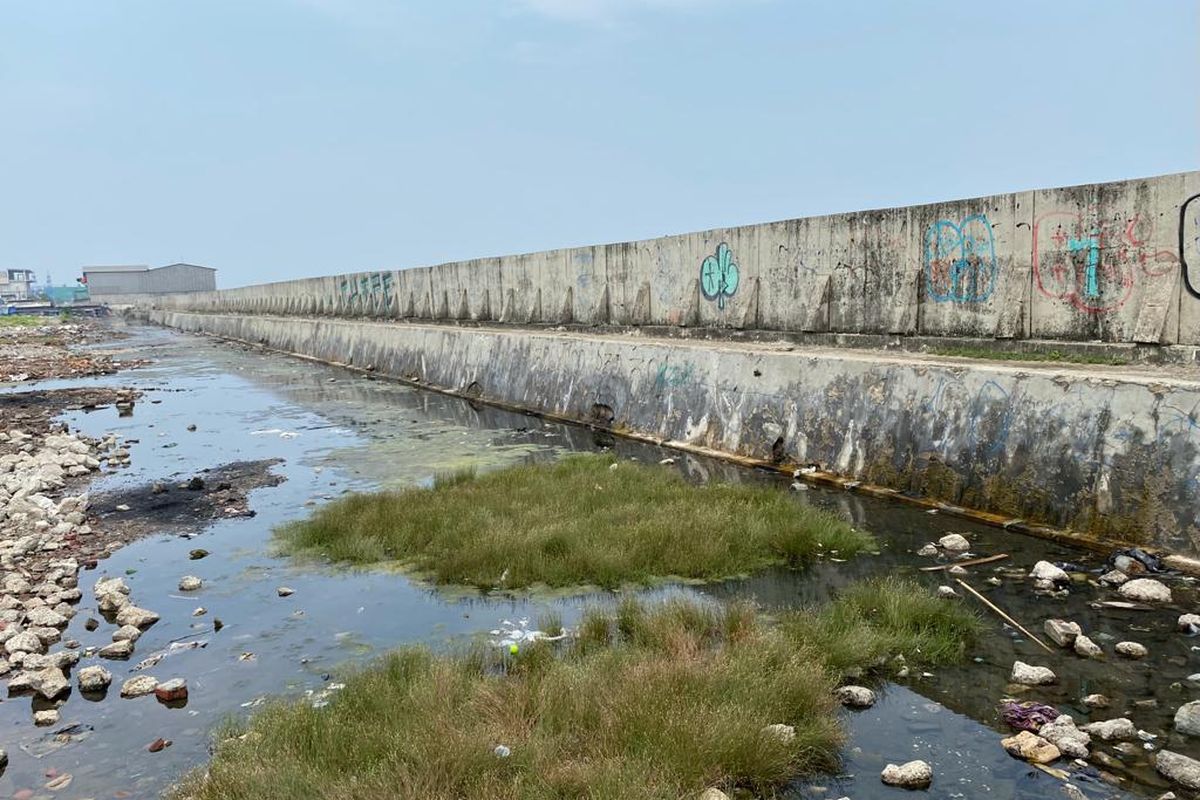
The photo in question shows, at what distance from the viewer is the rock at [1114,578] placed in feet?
18.4

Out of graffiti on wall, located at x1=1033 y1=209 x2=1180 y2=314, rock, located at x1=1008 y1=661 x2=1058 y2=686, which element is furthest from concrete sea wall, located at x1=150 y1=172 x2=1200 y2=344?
rock, located at x1=1008 y1=661 x2=1058 y2=686

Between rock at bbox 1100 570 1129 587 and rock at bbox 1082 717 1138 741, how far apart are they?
1975 millimetres

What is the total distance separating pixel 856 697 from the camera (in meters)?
4.37

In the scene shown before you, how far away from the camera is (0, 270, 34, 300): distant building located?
393 feet

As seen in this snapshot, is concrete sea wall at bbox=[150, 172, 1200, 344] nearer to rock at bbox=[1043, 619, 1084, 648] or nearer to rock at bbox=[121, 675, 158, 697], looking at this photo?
rock at bbox=[1043, 619, 1084, 648]

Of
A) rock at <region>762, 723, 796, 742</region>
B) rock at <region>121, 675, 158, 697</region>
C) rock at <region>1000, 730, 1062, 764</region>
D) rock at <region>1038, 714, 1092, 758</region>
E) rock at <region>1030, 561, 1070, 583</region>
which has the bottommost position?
rock at <region>121, 675, 158, 697</region>

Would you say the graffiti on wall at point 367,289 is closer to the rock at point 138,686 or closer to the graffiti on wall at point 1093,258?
the graffiti on wall at point 1093,258

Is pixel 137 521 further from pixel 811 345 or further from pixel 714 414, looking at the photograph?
pixel 811 345

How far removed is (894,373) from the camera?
860 cm

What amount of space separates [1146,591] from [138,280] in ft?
394

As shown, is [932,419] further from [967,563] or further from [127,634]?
[127,634]

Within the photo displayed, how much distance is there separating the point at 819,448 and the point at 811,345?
2.43 meters

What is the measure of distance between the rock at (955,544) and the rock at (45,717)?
6.12m

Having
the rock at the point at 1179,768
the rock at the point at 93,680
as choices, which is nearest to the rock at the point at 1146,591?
the rock at the point at 1179,768
